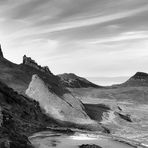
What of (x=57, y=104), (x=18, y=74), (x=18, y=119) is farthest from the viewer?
(x=18, y=74)

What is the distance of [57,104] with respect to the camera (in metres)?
53.3

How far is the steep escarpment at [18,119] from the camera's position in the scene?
1097 inches

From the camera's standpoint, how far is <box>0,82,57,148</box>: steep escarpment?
1097 inches

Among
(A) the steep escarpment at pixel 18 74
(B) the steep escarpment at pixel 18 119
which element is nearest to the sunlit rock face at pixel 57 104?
(B) the steep escarpment at pixel 18 119

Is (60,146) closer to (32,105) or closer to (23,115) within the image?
(23,115)

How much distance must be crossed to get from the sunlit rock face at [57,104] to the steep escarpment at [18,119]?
177cm

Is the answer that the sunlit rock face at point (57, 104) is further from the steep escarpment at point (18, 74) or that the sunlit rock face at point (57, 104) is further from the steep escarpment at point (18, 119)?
the steep escarpment at point (18, 74)

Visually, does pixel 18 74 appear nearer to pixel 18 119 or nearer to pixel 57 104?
pixel 57 104

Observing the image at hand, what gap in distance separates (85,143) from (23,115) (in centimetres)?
1272

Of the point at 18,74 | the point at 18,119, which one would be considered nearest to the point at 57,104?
the point at 18,119

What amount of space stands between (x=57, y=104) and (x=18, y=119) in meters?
14.1

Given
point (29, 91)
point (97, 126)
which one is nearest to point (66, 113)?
point (97, 126)

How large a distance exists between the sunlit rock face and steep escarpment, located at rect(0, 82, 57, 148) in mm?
1770

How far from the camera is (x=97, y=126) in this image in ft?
165
